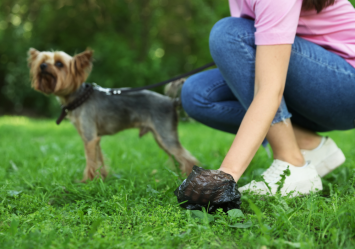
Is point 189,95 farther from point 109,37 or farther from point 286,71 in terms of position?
point 109,37

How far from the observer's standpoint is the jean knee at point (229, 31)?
2008mm

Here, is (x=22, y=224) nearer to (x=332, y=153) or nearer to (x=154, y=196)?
(x=154, y=196)

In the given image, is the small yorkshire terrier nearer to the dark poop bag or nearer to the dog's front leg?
the dog's front leg

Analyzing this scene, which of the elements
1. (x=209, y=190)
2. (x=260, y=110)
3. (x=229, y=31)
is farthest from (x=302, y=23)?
(x=209, y=190)

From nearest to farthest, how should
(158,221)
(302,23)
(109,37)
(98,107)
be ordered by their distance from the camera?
1. (158,221)
2. (302,23)
3. (98,107)
4. (109,37)

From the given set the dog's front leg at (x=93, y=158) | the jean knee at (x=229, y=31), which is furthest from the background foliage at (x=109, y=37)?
the jean knee at (x=229, y=31)

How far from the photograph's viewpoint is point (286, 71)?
1.66 metres

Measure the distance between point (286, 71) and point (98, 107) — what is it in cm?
203

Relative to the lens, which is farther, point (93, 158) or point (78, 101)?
point (78, 101)

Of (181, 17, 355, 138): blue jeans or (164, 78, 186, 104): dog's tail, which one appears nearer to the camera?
(181, 17, 355, 138): blue jeans

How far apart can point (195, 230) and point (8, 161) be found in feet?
8.34

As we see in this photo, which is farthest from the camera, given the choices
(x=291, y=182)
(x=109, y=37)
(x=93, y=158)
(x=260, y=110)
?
(x=109, y=37)

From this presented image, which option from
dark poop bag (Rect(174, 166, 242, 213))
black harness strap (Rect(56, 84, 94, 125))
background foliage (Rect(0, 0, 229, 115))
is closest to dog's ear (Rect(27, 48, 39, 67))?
black harness strap (Rect(56, 84, 94, 125))

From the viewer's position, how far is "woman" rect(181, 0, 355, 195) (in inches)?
63.9
